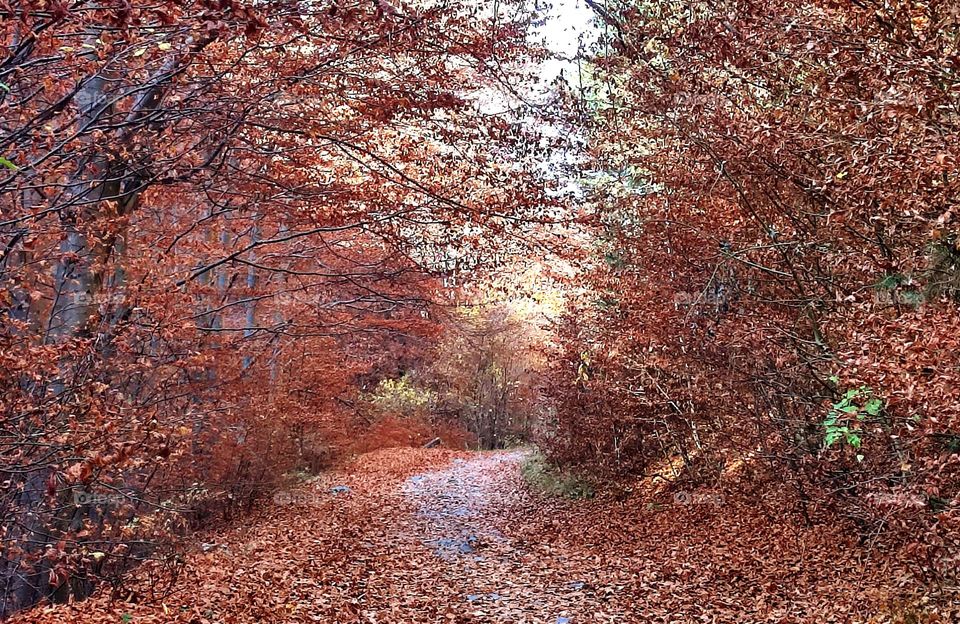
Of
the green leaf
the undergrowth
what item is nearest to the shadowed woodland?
the green leaf

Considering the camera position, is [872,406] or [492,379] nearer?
[872,406]

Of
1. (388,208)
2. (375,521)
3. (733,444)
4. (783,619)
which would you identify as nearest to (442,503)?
(375,521)

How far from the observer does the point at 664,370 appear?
452 inches

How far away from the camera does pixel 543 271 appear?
1220 cm

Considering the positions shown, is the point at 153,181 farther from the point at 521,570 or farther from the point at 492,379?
the point at 492,379

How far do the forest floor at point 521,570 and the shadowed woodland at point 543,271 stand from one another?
65 mm

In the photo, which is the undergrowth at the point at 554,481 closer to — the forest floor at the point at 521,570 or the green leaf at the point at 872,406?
the forest floor at the point at 521,570

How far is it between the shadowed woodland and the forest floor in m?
0.06

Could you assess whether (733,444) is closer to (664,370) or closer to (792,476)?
(792,476)

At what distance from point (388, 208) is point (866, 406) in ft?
18.1

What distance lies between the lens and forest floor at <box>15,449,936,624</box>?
6.86m

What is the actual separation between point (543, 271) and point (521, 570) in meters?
4.96

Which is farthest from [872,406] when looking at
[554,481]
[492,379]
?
[492,379]

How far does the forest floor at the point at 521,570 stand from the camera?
6.86m
